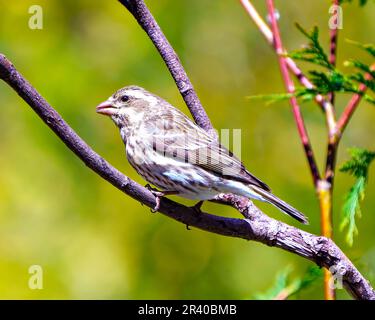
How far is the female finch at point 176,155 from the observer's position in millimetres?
4297

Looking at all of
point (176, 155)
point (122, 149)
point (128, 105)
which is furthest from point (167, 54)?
point (122, 149)

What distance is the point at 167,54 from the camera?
386cm

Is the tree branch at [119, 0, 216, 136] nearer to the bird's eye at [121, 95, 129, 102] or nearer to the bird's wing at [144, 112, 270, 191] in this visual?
the bird's wing at [144, 112, 270, 191]

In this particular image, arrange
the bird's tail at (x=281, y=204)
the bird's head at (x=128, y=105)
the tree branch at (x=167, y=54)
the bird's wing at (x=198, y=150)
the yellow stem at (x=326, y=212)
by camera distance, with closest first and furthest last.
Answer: the yellow stem at (x=326, y=212) < the tree branch at (x=167, y=54) < the bird's tail at (x=281, y=204) < the bird's wing at (x=198, y=150) < the bird's head at (x=128, y=105)

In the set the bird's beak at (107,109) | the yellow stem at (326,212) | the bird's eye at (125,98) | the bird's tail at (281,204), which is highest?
the bird's eye at (125,98)

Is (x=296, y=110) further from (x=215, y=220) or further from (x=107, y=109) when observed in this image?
(x=107, y=109)

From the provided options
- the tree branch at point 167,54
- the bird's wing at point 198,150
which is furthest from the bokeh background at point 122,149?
the tree branch at point 167,54

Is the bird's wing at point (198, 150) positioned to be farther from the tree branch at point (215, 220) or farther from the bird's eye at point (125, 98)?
the tree branch at point (215, 220)

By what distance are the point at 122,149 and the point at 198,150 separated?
1.96 meters

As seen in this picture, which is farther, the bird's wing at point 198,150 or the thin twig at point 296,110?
the bird's wing at point 198,150

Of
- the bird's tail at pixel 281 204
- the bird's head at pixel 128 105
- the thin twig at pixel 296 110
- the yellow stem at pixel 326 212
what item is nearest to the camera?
the yellow stem at pixel 326 212

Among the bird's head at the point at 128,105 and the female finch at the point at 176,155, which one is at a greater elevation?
the bird's head at the point at 128,105
